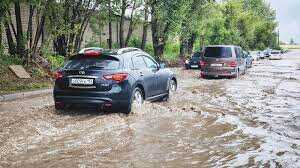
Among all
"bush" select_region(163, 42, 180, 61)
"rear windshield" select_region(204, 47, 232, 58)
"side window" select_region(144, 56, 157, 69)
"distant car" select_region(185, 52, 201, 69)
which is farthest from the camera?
"bush" select_region(163, 42, 180, 61)

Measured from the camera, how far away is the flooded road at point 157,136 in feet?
24.0

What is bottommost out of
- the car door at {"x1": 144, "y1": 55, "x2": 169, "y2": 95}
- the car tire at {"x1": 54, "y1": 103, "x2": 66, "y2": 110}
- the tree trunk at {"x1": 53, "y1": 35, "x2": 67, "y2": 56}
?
the car tire at {"x1": 54, "y1": 103, "x2": 66, "y2": 110}

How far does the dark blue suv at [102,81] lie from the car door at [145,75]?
28 mm

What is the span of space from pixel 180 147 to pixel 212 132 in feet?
5.21

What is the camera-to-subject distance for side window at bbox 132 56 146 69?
38.8 ft

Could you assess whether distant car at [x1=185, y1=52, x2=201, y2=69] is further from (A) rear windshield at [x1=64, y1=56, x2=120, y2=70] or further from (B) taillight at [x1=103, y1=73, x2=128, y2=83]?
(B) taillight at [x1=103, y1=73, x2=128, y2=83]

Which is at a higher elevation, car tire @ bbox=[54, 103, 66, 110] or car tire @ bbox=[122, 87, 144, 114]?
car tire @ bbox=[122, 87, 144, 114]

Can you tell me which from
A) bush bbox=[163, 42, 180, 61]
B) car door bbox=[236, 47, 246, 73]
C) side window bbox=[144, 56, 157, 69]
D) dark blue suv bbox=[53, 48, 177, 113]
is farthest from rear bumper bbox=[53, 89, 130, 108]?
bush bbox=[163, 42, 180, 61]

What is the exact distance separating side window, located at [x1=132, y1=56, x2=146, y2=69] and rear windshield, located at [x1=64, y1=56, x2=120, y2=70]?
736 millimetres

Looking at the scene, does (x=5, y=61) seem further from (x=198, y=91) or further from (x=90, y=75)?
(x=90, y=75)

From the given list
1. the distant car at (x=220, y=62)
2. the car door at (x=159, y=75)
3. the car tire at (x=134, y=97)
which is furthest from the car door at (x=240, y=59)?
the car tire at (x=134, y=97)

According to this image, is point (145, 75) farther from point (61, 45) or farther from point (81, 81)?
point (61, 45)

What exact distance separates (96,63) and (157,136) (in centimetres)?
286

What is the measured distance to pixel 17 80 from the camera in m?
18.5
